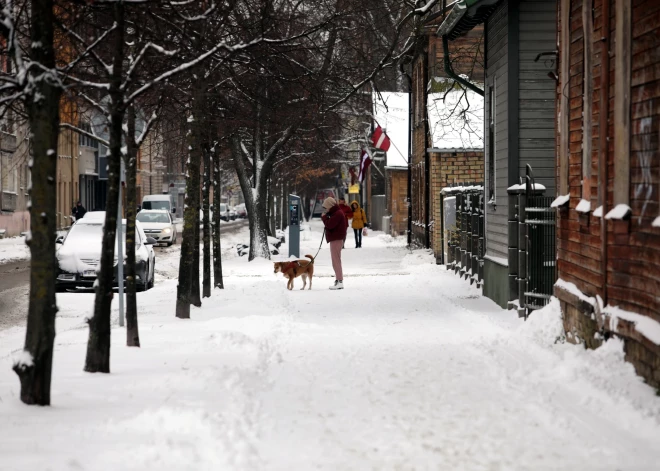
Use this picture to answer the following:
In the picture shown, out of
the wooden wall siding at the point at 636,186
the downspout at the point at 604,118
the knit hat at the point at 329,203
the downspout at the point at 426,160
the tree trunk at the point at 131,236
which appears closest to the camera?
the wooden wall siding at the point at 636,186

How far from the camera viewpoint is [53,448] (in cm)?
638

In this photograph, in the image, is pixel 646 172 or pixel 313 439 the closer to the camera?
pixel 313 439

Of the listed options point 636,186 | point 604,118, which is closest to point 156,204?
point 604,118

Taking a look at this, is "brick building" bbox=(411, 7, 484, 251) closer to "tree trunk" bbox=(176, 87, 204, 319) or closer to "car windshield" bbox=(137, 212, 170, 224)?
"tree trunk" bbox=(176, 87, 204, 319)

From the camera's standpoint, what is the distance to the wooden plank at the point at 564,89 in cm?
1270

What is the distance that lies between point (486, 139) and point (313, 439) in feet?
43.8

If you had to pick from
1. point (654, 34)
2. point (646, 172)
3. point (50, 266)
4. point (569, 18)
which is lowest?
point (50, 266)

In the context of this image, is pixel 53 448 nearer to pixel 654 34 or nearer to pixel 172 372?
pixel 172 372

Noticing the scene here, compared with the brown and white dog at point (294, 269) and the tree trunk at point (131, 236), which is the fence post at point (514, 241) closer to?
the tree trunk at point (131, 236)

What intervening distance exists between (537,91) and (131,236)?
7238 millimetres

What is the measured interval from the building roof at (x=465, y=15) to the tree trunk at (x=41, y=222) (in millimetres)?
10589

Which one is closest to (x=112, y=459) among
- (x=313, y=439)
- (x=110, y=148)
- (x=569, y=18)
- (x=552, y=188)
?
(x=313, y=439)

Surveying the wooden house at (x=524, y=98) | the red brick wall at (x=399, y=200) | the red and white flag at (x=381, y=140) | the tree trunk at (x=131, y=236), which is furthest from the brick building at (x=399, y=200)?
the tree trunk at (x=131, y=236)

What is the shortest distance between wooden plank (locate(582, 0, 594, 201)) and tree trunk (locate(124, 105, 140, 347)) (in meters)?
4.80
